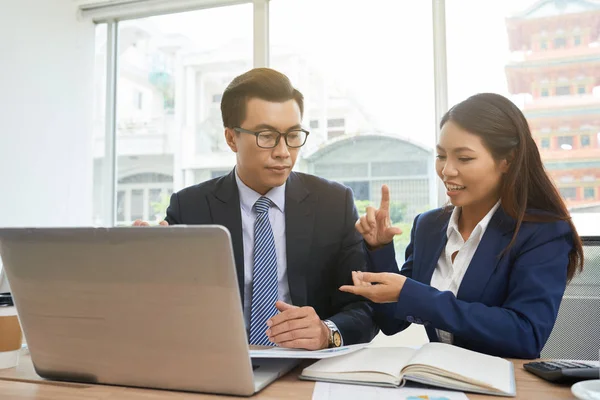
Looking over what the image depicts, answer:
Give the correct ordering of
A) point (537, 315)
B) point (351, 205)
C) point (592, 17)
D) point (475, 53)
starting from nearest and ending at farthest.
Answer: point (537, 315), point (351, 205), point (592, 17), point (475, 53)

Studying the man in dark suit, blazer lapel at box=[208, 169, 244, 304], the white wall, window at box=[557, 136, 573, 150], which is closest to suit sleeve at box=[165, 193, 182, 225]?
the man in dark suit

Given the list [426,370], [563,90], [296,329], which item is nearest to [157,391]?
[296,329]

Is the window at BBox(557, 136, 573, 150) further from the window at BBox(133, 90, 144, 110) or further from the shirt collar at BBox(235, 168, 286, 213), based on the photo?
the window at BBox(133, 90, 144, 110)

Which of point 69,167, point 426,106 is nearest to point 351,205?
point 426,106

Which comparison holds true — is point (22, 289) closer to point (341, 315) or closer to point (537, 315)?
point (341, 315)

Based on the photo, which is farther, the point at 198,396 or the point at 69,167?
the point at 69,167

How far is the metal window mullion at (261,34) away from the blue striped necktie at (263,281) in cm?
184

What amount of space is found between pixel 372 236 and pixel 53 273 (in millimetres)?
851

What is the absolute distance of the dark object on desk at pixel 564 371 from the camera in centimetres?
96

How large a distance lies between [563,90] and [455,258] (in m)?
1.74

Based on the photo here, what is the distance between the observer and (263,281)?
1.67m

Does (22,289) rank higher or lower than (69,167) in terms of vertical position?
lower

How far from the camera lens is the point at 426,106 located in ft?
10.2

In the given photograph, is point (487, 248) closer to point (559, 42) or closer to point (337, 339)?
point (337, 339)
